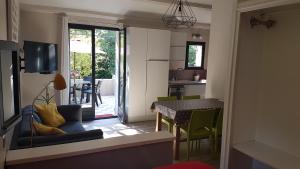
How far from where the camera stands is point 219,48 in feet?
13.2

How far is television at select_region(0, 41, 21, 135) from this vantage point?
1012 mm

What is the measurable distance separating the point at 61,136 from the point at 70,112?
1908 millimetres

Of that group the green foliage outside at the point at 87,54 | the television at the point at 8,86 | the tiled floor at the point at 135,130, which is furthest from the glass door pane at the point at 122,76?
the television at the point at 8,86

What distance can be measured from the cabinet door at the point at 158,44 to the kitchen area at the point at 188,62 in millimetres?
407

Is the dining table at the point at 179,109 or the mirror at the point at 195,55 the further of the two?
the mirror at the point at 195,55

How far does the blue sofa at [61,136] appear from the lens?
84.4 inches

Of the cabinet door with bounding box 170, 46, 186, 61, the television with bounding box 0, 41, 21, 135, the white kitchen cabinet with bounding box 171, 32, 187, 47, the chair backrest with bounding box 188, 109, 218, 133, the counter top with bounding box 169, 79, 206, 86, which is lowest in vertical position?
the chair backrest with bounding box 188, 109, 218, 133

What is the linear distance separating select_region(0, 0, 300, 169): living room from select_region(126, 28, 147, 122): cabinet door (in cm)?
2

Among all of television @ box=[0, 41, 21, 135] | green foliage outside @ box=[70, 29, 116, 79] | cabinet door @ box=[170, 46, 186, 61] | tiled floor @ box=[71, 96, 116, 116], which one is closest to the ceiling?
green foliage outside @ box=[70, 29, 116, 79]

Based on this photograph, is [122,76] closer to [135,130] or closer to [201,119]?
[135,130]

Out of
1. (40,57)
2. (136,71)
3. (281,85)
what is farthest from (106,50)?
(281,85)

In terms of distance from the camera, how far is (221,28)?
393 cm

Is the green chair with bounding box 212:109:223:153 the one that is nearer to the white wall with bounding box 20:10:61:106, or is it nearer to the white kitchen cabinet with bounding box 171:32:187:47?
the white kitchen cabinet with bounding box 171:32:187:47

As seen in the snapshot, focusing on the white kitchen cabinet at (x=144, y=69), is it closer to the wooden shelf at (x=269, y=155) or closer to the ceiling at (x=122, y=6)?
the ceiling at (x=122, y=6)
